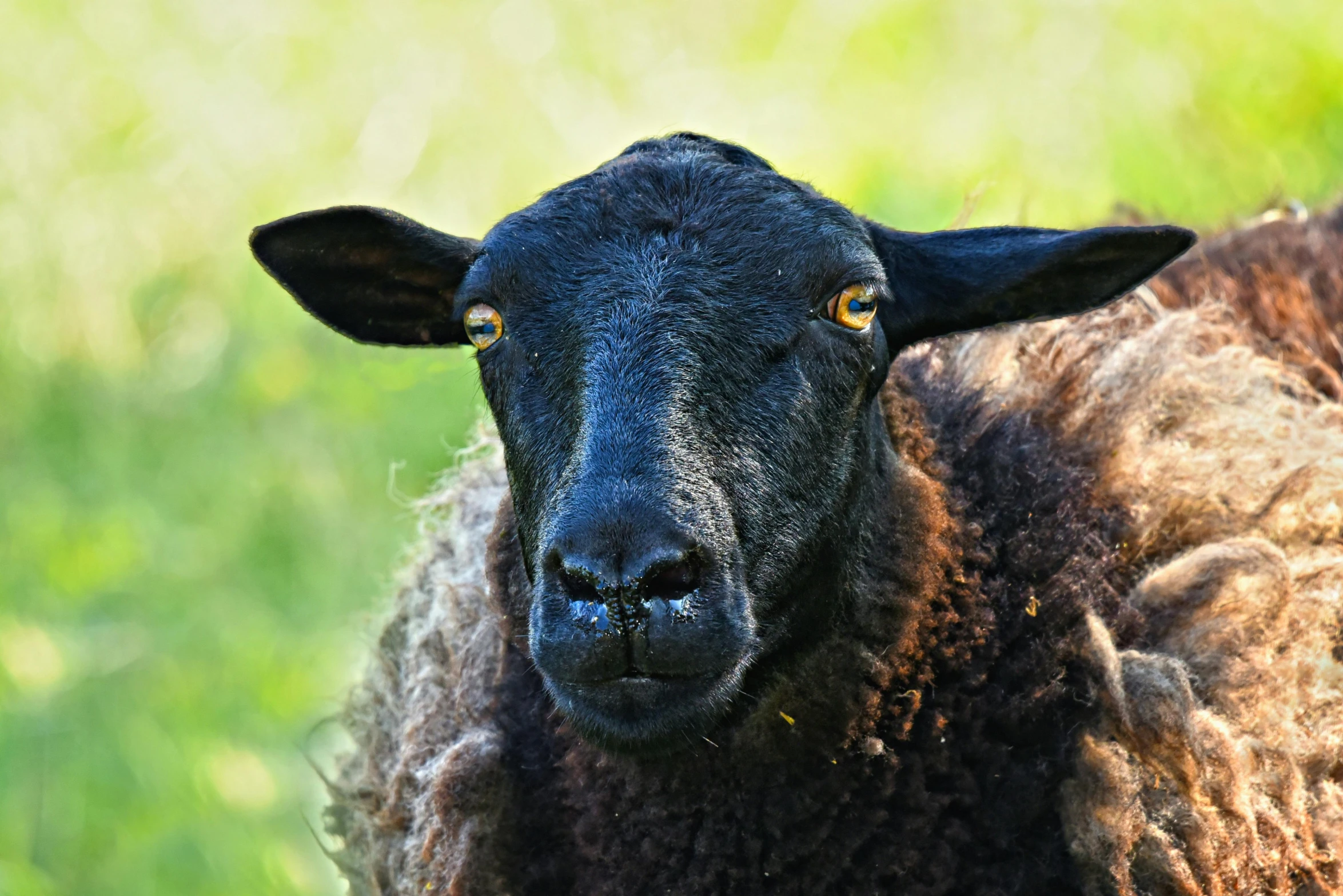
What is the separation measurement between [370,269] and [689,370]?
114 cm

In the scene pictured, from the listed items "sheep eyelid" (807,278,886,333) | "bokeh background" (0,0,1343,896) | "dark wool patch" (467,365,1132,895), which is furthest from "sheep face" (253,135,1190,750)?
"bokeh background" (0,0,1343,896)

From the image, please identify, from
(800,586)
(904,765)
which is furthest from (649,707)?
(904,765)

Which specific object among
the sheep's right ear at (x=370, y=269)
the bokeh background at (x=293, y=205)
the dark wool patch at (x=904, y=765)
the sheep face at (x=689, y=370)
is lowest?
the dark wool patch at (x=904, y=765)

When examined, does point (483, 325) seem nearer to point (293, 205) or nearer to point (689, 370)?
point (689, 370)

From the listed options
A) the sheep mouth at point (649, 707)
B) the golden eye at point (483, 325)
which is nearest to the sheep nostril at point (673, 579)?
the sheep mouth at point (649, 707)

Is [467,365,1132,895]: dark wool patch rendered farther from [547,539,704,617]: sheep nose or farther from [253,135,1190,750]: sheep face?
[547,539,704,617]: sheep nose

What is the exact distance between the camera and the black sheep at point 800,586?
301 cm

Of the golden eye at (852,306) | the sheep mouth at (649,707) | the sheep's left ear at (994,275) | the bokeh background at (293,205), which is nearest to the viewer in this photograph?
the sheep mouth at (649,707)

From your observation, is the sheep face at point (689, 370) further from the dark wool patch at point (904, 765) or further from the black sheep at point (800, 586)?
the dark wool patch at point (904, 765)

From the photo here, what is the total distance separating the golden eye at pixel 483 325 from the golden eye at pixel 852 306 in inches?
31.0

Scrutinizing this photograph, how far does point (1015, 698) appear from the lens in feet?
10.9

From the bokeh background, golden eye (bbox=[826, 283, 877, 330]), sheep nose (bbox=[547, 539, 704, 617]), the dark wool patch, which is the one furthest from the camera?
the bokeh background

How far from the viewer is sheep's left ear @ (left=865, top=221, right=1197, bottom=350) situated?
3.50 m

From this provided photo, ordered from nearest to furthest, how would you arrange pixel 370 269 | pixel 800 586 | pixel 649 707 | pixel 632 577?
pixel 632 577, pixel 649 707, pixel 800 586, pixel 370 269
